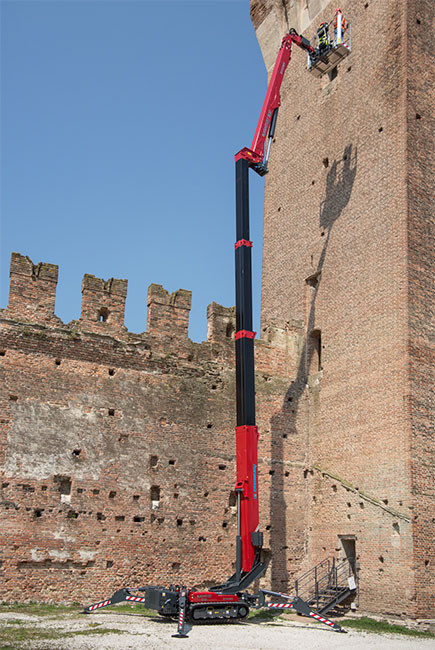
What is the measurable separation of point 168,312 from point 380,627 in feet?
26.4

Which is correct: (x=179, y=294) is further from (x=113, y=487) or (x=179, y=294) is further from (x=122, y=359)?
(x=113, y=487)

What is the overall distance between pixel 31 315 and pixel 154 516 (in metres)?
4.99

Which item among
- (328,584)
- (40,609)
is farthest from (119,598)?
(328,584)

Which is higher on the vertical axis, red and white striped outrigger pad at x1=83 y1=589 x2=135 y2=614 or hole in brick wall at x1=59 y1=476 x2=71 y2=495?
hole in brick wall at x1=59 y1=476 x2=71 y2=495

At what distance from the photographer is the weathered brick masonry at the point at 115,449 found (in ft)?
44.9

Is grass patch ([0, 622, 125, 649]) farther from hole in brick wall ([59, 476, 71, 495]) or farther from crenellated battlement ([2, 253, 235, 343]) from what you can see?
crenellated battlement ([2, 253, 235, 343])

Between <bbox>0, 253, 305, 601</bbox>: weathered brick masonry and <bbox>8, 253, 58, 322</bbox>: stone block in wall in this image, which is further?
<bbox>8, 253, 58, 322</bbox>: stone block in wall

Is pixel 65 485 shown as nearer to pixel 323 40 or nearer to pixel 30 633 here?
pixel 30 633

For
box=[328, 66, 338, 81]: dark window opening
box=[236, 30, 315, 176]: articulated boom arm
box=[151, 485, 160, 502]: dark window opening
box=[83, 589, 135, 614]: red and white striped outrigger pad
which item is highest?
box=[328, 66, 338, 81]: dark window opening

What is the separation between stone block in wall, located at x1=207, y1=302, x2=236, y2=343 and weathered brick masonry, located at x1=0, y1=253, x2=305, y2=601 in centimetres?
4

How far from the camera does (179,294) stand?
16641mm

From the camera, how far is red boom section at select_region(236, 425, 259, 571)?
1347 cm

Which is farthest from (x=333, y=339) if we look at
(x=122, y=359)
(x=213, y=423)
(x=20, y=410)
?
(x=20, y=410)

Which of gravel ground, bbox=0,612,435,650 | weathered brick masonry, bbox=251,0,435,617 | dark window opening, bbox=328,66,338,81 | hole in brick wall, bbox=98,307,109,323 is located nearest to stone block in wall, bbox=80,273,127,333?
hole in brick wall, bbox=98,307,109,323
